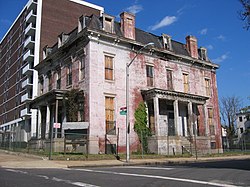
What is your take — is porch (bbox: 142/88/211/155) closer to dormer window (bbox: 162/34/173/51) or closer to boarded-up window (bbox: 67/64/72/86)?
dormer window (bbox: 162/34/173/51)

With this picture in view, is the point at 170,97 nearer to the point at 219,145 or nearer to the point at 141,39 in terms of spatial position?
the point at 141,39

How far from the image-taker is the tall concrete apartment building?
1767 inches

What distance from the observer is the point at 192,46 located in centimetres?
3466

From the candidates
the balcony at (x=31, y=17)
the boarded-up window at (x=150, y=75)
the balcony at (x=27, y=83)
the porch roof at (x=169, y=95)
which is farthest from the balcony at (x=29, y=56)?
the porch roof at (x=169, y=95)

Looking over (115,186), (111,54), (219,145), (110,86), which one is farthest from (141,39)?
(115,186)

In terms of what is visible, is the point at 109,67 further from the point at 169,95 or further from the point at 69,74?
the point at 169,95

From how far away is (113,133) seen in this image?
24391mm

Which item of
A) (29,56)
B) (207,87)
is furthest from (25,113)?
(207,87)

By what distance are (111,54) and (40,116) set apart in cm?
1133

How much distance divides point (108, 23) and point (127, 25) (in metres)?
2.36

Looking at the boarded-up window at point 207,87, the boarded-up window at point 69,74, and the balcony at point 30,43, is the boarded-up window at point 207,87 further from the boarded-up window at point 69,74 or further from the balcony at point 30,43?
the balcony at point 30,43

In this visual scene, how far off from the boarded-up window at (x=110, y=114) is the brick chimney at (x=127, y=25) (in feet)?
24.2

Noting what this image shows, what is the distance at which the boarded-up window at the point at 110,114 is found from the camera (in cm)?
2430

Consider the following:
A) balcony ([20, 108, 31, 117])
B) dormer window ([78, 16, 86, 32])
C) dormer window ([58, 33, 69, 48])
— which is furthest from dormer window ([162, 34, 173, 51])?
balcony ([20, 108, 31, 117])
